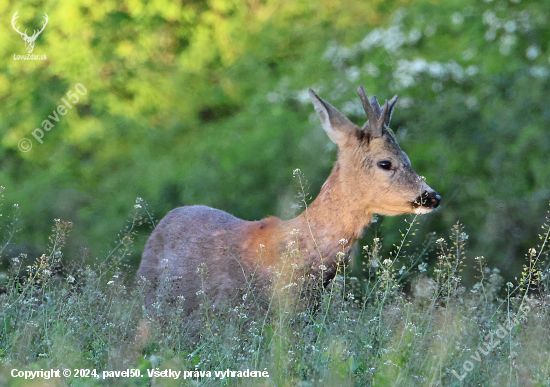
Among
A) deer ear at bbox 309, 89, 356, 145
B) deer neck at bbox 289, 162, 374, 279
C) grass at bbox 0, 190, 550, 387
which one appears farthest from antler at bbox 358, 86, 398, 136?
grass at bbox 0, 190, 550, 387

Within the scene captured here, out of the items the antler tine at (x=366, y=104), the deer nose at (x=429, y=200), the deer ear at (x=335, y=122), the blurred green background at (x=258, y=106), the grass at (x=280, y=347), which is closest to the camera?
the grass at (x=280, y=347)

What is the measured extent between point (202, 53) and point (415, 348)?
8.74 meters

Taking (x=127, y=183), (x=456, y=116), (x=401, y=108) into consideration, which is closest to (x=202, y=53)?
(x=127, y=183)

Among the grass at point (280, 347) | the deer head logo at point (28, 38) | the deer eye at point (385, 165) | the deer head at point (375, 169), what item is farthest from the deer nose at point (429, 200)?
the deer head logo at point (28, 38)

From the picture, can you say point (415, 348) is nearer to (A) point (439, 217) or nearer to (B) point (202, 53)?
(A) point (439, 217)

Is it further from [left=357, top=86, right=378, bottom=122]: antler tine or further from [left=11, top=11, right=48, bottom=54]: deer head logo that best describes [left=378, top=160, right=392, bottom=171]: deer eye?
[left=11, top=11, right=48, bottom=54]: deer head logo

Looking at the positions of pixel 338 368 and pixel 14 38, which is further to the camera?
pixel 14 38

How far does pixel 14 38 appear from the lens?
1177cm

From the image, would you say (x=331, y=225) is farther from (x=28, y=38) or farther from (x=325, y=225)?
(x=28, y=38)

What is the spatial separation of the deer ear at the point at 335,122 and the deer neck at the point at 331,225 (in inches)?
17.1

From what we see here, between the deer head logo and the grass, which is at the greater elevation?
the deer head logo

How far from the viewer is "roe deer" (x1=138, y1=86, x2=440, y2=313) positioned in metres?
5.12

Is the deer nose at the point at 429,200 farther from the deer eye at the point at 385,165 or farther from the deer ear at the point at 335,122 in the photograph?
the deer ear at the point at 335,122

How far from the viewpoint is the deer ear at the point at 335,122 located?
18.4ft
